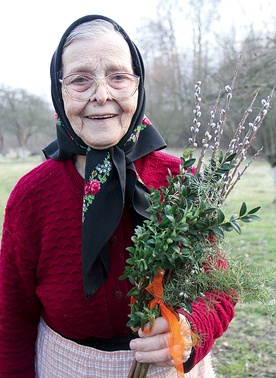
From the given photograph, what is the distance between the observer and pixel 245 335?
14.1ft

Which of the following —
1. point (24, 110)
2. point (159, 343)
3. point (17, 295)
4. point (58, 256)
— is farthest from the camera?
point (24, 110)

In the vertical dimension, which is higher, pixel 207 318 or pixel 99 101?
pixel 99 101

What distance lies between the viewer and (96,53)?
139 cm

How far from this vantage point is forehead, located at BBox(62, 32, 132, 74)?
139 centimetres

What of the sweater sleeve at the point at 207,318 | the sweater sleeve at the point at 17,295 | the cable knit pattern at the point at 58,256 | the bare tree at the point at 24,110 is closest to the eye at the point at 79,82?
the cable knit pattern at the point at 58,256

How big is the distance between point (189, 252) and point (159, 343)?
31 cm

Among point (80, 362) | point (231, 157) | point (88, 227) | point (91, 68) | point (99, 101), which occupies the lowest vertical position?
point (80, 362)

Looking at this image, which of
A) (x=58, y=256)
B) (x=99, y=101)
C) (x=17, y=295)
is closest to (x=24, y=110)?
(x=17, y=295)

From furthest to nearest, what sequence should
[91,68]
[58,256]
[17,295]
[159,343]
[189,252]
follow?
[17,295] < [58,256] < [91,68] < [159,343] < [189,252]

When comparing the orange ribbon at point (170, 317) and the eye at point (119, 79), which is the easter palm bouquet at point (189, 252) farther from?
the eye at point (119, 79)

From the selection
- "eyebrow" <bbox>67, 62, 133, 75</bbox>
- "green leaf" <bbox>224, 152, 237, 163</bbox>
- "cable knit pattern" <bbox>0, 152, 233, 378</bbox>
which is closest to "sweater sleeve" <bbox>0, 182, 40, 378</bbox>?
"cable knit pattern" <bbox>0, 152, 233, 378</bbox>

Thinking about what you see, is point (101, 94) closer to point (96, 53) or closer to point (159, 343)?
point (96, 53)

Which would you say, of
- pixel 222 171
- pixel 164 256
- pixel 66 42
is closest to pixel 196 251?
pixel 164 256

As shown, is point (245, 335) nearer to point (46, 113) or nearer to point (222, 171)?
point (222, 171)
